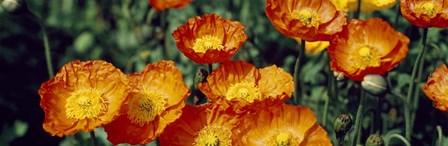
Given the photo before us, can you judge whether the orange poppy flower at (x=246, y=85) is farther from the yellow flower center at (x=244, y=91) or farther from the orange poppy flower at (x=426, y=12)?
the orange poppy flower at (x=426, y=12)

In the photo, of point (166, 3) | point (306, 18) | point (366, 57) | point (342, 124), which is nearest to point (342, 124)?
point (342, 124)

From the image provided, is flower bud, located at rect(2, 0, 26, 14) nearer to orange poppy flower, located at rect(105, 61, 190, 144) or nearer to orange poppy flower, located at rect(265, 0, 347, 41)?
orange poppy flower, located at rect(105, 61, 190, 144)

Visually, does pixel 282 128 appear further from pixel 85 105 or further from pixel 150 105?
pixel 85 105

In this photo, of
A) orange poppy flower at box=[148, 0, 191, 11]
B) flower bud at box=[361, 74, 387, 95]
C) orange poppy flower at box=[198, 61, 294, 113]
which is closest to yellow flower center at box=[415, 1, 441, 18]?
flower bud at box=[361, 74, 387, 95]

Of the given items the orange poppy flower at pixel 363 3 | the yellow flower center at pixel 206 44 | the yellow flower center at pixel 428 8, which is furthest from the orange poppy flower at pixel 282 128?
the orange poppy flower at pixel 363 3

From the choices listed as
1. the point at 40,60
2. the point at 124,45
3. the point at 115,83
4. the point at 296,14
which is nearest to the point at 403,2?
the point at 296,14
